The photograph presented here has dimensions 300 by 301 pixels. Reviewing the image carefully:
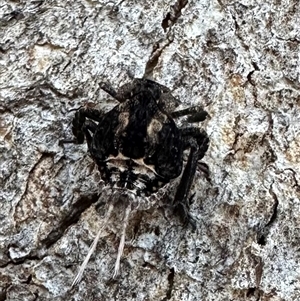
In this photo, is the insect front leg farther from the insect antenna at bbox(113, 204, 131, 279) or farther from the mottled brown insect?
the insect antenna at bbox(113, 204, 131, 279)

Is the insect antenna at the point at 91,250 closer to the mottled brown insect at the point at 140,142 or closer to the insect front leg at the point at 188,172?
the mottled brown insect at the point at 140,142

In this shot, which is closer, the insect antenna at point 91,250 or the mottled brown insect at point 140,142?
the insect antenna at point 91,250

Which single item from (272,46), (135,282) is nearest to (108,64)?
(272,46)

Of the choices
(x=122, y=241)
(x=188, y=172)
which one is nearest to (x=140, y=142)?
(x=188, y=172)

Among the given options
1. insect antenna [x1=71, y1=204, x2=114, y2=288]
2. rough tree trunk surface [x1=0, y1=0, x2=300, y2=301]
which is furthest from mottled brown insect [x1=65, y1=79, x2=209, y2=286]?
rough tree trunk surface [x1=0, y1=0, x2=300, y2=301]

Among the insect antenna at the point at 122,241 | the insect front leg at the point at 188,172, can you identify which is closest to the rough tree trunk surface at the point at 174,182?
the insect front leg at the point at 188,172

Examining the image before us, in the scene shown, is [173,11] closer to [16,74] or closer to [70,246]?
[16,74]

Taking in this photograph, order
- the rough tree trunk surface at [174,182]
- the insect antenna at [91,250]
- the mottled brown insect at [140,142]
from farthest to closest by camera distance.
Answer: the rough tree trunk surface at [174,182], the mottled brown insect at [140,142], the insect antenna at [91,250]
